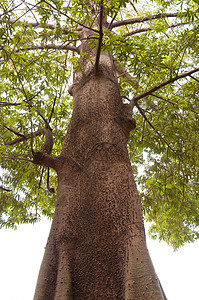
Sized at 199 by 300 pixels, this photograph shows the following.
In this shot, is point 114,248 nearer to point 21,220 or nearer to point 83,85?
point 83,85

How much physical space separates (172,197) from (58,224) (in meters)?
3.00

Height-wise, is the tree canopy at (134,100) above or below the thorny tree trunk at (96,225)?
above

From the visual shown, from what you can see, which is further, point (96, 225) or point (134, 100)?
point (134, 100)

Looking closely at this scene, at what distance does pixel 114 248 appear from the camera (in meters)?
1.56

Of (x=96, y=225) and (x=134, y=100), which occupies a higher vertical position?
(x=134, y=100)

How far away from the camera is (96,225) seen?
5.48ft

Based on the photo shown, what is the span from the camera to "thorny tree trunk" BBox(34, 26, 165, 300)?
1464 mm

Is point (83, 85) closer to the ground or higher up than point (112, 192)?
higher up

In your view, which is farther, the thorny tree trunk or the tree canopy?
the tree canopy

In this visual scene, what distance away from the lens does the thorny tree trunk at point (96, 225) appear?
146 centimetres

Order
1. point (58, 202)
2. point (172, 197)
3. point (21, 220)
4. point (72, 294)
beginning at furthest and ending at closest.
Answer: point (21, 220) → point (172, 197) → point (58, 202) → point (72, 294)

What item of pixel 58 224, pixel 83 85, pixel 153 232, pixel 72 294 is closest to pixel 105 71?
pixel 83 85

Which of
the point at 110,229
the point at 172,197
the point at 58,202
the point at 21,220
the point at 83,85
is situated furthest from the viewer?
the point at 21,220

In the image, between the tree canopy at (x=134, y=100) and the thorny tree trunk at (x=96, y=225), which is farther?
the tree canopy at (x=134, y=100)
